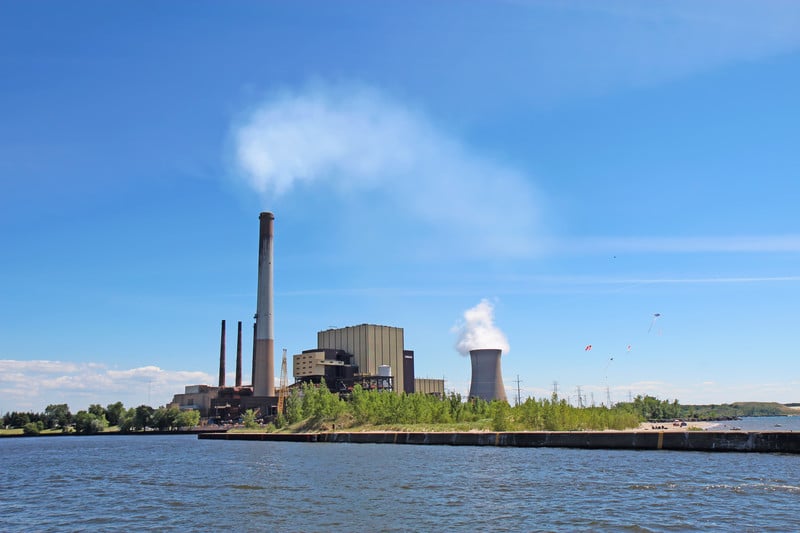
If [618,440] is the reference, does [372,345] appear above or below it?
above

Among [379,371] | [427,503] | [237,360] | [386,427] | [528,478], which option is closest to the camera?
[427,503]

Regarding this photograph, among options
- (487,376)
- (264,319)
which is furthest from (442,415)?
(264,319)

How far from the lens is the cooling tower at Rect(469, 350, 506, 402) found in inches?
4545

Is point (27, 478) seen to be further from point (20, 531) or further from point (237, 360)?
point (237, 360)

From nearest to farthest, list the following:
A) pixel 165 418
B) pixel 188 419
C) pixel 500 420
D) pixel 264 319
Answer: pixel 500 420
pixel 264 319
pixel 188 419
pixel 165 418

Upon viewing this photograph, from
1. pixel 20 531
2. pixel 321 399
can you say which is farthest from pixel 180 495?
pixel 321 399

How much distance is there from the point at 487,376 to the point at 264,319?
53349mm

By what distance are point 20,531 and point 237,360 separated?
150126 millimetres

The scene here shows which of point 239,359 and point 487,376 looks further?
point 239,359

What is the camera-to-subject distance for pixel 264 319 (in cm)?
14050

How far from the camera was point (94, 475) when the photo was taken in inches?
2018

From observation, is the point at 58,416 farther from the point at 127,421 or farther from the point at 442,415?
the point at 442,415

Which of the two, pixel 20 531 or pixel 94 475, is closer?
pixel 20 531

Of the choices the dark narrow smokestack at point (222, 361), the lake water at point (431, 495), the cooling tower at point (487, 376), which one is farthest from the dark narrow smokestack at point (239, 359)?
the lake water at point (431, 495)
